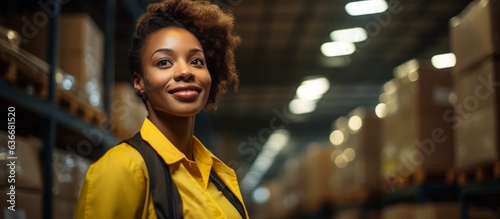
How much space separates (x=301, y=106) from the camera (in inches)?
793

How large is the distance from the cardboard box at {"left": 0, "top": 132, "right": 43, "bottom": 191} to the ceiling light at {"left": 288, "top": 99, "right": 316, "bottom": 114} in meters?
14.9

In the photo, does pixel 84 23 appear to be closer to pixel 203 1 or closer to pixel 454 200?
pixel 203 1

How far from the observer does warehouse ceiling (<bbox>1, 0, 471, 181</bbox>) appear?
10.7 meters

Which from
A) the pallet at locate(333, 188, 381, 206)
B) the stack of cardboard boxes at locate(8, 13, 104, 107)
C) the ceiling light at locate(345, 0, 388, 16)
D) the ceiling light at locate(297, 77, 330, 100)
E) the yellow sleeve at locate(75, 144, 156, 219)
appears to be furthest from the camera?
the ceiling light at locate(297, 77, 330, 100)

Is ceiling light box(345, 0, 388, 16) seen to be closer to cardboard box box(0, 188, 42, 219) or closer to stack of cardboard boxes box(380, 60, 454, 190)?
stack of cardboard boxes box(380, 60, 454, 190)

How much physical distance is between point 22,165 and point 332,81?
1256cm

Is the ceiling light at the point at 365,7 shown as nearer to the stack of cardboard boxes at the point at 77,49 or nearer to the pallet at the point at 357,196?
the pallet at the point at 357,196

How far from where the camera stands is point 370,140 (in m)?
8.50

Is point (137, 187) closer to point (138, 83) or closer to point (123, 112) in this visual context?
point (138, 83)

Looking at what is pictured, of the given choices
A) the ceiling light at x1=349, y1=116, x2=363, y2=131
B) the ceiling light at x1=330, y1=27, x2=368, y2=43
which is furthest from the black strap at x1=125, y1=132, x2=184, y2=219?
the ceiling light at x1=330, y1=27, x2=368, y2=43

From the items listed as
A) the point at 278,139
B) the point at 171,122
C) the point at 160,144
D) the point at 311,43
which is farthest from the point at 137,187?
the point at 278,139

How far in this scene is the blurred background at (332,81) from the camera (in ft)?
15.1

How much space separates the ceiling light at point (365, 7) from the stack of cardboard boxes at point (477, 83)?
5227mm

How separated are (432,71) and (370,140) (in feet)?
7.32
